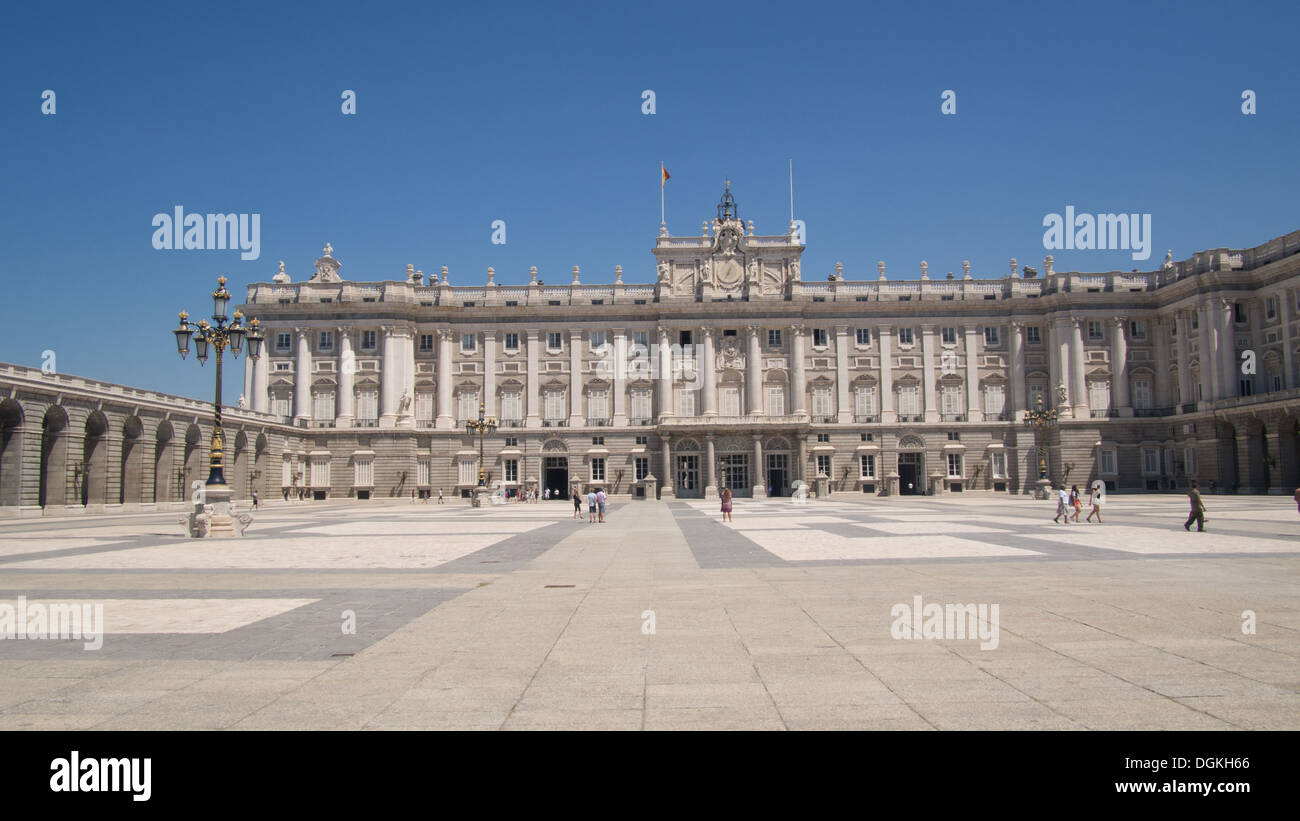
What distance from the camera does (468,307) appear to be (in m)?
70.1

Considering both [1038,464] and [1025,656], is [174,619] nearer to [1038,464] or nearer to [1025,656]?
[1025,656]

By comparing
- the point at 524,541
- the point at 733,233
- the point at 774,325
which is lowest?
the point at 524,541

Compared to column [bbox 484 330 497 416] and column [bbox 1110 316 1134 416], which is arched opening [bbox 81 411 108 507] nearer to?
column [bbox 484 330 497 416]

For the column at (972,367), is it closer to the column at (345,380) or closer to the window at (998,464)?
the window at (998,464)

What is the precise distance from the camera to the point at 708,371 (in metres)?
68.9

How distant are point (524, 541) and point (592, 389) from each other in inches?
1864

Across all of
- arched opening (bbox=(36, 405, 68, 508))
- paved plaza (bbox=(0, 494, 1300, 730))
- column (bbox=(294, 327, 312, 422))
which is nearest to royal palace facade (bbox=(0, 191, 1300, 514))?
column (bbox=(294, 327, 312, 422))

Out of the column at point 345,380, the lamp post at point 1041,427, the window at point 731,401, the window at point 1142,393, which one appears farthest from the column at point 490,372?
the window at point 1142,393

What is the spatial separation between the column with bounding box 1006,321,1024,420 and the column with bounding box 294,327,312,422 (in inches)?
2305

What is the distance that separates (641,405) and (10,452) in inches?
1701

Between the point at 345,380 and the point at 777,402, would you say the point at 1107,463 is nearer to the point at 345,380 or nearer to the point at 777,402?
the point at 777,402

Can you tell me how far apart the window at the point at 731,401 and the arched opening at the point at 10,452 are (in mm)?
47656
